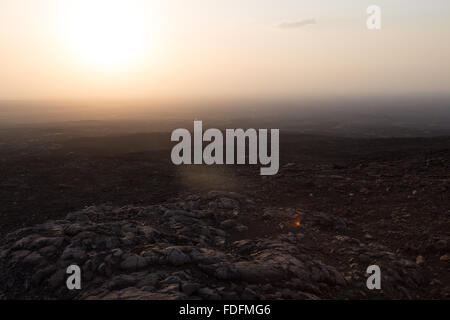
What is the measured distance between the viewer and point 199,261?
6504mm

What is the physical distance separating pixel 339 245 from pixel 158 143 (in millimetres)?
28480

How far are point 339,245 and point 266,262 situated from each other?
8.41 ft

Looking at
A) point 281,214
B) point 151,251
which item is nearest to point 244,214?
point 281,214

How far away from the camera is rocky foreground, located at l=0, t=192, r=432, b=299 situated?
227 inches

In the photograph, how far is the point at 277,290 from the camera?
19.0ft

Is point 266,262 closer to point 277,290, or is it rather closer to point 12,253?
point 277,290

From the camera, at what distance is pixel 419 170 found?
1393 centimetres

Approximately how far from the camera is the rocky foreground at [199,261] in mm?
5773
